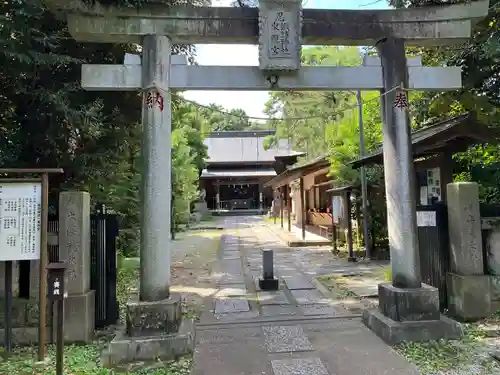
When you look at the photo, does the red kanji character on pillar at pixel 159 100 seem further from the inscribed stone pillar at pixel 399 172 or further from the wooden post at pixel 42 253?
the inscribed stone pillar at pixel 399 172

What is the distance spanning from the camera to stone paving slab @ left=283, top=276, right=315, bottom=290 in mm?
7633

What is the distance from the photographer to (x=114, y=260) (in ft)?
17.9

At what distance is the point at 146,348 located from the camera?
4301 millimetres

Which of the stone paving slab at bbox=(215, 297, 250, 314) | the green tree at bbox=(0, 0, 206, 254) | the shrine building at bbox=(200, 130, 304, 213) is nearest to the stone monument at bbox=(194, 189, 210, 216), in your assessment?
the shrine building at bbox=(200, 130, 304, 213)

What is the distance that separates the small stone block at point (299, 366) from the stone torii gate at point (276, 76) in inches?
45.6

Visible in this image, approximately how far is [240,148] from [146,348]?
3761cm

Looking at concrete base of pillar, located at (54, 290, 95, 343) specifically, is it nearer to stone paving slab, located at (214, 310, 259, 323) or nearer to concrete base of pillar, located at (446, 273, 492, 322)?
stone paving slab, located at (214, 310, 259, 323)

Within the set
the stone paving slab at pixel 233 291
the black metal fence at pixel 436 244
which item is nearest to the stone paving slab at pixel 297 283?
the stone paving slab at pixel 233 291

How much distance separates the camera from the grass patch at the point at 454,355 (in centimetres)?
387

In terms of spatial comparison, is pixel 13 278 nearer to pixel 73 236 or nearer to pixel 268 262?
pixel 73 236

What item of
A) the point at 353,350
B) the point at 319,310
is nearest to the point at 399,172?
the point at 353,350

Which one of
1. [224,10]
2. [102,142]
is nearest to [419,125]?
[224,10]

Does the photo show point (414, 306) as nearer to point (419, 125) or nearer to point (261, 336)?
point (261, 336)

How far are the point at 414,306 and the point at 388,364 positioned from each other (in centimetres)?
103
